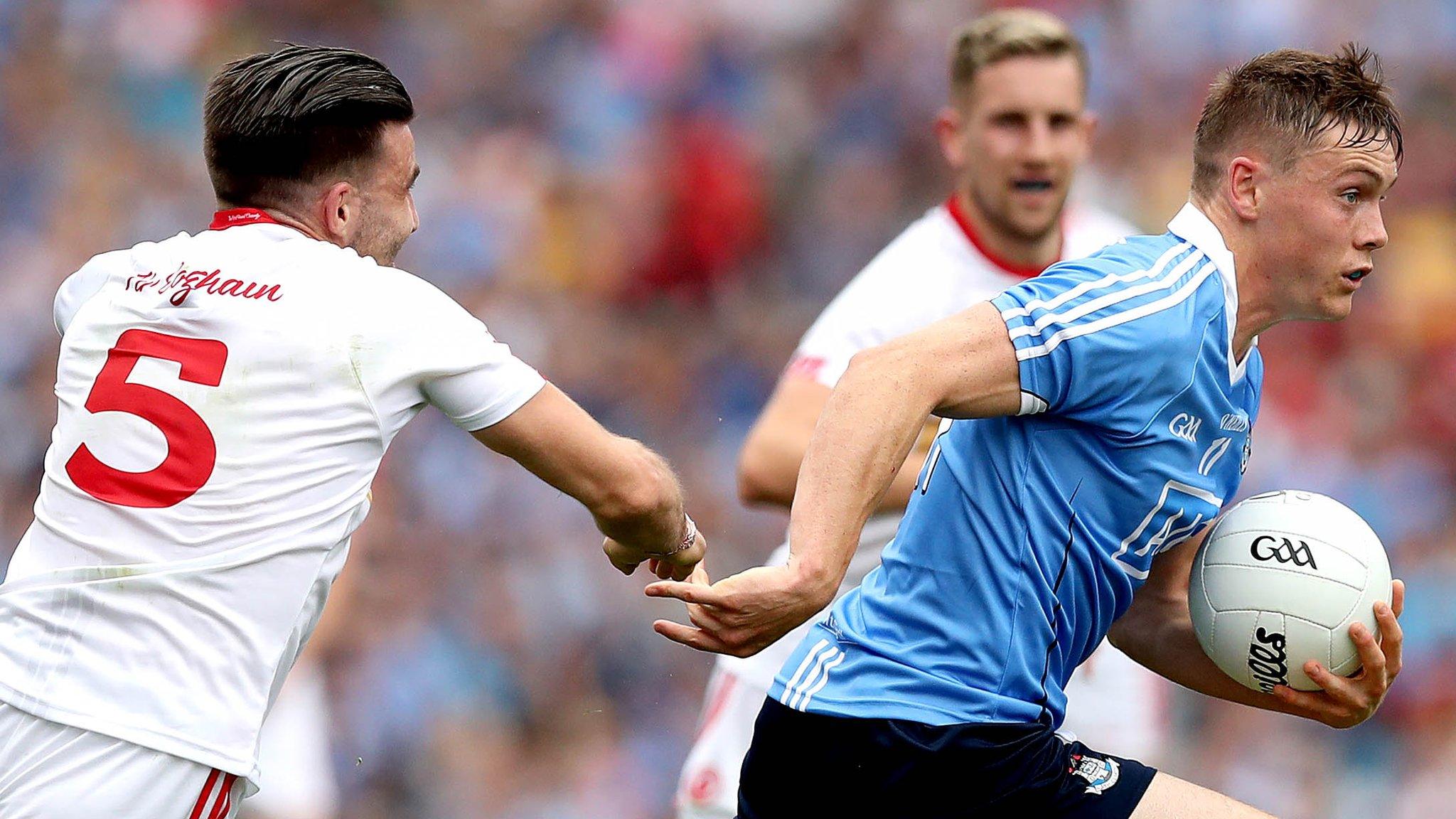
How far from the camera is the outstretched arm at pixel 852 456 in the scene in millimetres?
3193

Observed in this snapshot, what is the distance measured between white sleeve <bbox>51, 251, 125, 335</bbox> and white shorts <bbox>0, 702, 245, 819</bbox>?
39.3 inches

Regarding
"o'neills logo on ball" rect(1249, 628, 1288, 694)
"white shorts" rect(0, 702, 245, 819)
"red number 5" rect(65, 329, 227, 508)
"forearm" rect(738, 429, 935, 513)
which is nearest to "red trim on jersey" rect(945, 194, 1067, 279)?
"forearm" rect(738, 429, 935, 513)

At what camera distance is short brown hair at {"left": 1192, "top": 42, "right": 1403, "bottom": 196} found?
3.77 meters

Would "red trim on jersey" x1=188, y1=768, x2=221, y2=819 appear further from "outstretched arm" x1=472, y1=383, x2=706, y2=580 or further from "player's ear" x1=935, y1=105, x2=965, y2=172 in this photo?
"player's ear" x1=935, y1=105, x2=965, y2=172

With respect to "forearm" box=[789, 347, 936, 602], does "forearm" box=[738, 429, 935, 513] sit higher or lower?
higher

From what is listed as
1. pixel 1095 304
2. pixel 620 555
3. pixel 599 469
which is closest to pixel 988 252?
pixel 620 555

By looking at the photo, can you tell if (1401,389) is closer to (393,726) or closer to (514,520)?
(514,520)

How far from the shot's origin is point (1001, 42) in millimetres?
6172

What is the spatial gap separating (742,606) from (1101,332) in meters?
0.90

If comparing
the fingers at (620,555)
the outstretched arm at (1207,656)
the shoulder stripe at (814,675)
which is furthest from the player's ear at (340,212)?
the outstretched arm at (1207,656)

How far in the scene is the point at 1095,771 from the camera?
3680mm

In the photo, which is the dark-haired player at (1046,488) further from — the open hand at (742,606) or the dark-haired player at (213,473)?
the dark-haired player at (213,473)

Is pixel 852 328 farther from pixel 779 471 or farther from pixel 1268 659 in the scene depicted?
pixel 1268 659

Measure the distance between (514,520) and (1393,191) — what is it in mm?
6025
